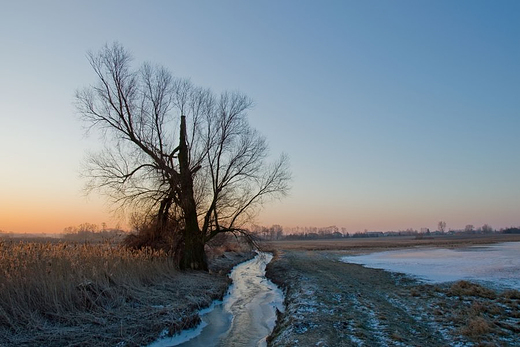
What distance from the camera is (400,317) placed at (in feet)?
34.9

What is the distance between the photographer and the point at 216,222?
2175 centimetres

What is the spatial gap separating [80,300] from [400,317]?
30.5ft

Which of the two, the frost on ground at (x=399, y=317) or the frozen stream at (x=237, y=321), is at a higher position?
the frost on ground at (x=399, y=317)

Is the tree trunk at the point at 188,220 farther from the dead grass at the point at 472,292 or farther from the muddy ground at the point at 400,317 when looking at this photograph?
the dead grass at the point at 472,292

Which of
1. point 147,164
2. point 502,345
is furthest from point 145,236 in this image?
point 502,345

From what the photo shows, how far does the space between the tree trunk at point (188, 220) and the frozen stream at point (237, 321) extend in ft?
10.4

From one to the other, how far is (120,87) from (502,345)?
64.2 ft

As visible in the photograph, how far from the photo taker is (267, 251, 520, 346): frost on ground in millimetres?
8180

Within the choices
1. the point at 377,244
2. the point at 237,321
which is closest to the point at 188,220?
the point at 237,321

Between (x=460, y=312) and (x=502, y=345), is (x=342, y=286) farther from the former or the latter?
(x=502, y=345)

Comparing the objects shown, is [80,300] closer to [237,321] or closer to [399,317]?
[237,321]

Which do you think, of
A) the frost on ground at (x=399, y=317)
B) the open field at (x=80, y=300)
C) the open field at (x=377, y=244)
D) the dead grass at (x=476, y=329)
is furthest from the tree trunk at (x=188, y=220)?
the dead grass at (x=476, y=329)

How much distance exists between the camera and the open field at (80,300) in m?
7.77

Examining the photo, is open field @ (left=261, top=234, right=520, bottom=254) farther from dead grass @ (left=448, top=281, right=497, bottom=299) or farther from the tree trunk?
dead grass @ (left=448, top=281, right=497, bottom=299)
